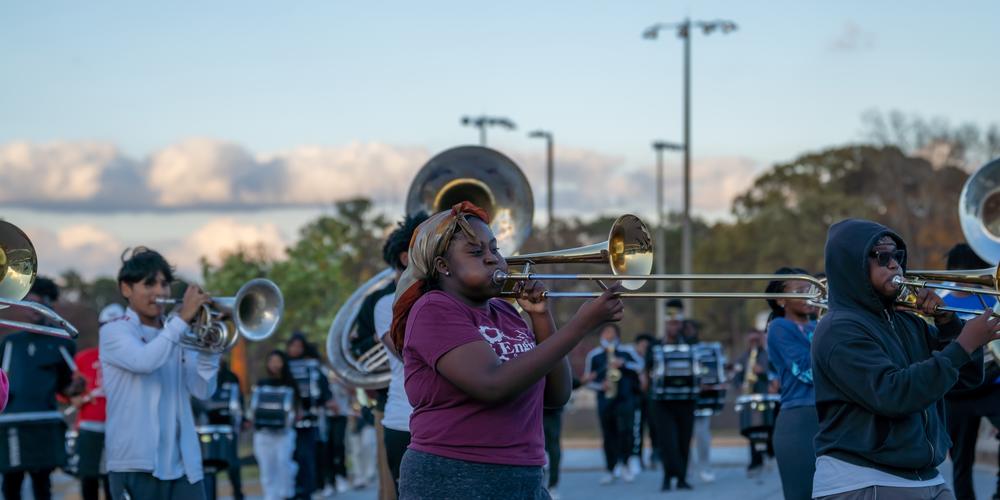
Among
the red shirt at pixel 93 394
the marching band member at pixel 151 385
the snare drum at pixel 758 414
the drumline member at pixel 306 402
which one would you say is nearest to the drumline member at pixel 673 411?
the snare drum at pixel 758 414

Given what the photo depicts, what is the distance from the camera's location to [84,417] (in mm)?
9961

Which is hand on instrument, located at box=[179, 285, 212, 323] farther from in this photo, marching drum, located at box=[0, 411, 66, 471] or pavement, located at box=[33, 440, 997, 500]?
pavement, located at box=[33, 440, 997, 500]

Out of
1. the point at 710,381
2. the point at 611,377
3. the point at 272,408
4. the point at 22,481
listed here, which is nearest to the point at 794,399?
the point at 22,481

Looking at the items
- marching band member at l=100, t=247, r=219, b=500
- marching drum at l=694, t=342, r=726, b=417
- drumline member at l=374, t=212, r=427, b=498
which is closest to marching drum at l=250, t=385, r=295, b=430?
marching drum at l=694, t=342, r=726, b=417

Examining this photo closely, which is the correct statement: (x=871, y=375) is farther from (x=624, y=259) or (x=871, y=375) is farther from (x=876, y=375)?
(x=624, y=259)

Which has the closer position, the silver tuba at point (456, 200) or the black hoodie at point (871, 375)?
the black hoodie at point (871, 375)

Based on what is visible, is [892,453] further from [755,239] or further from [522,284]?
[755,239]

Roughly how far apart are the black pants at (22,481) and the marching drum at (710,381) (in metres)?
8.51

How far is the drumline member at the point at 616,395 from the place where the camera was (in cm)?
1703

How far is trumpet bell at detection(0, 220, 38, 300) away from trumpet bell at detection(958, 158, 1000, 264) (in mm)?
5507

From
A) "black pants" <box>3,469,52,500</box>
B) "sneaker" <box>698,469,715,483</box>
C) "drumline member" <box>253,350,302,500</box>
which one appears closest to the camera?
"black pants" <box>3,469,52,500</box>

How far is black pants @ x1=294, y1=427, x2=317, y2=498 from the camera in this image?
47.4 feet

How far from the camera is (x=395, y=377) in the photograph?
7.32 metres

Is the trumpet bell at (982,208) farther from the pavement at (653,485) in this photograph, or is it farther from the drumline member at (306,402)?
the drumline member at (306,402)
